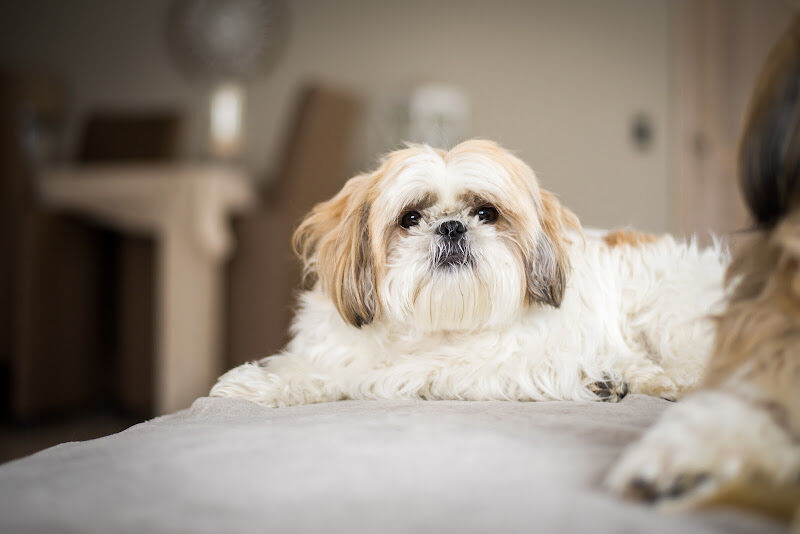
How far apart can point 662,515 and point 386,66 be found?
6.29 meters

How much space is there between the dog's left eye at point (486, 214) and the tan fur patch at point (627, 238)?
0.34 metres

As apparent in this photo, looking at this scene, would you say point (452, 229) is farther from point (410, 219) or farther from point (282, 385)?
point (282, 385)

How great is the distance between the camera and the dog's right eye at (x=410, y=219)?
5.31 ft

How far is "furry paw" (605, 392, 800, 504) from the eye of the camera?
26.7 inches

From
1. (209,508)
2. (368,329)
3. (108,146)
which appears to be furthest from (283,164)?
(209,508)

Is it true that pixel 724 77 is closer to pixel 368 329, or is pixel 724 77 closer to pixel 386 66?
pixel 386 66

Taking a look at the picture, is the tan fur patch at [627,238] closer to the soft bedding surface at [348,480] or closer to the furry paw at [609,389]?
the furry paw at [609,389]

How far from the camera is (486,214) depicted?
160 centimetres

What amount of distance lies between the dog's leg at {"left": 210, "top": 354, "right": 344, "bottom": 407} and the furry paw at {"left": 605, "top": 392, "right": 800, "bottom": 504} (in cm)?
84

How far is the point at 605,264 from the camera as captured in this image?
1.67 m

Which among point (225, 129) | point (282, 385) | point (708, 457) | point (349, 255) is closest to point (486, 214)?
point (349, 255)

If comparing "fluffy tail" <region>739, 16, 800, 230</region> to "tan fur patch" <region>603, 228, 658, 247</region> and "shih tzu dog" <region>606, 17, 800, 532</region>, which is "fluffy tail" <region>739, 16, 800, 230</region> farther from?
"tan fur patch" <region>603, 228, 658, 247</region>

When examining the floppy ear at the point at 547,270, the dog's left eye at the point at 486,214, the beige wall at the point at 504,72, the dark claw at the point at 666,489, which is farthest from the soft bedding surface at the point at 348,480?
the beige wall at the point at 504,72

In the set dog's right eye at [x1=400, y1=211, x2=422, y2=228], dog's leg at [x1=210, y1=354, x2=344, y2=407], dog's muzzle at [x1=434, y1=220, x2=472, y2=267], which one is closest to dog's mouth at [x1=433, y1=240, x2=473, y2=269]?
dog's muzzle at [x1=434, y1=220, x2=472, y2=267]
